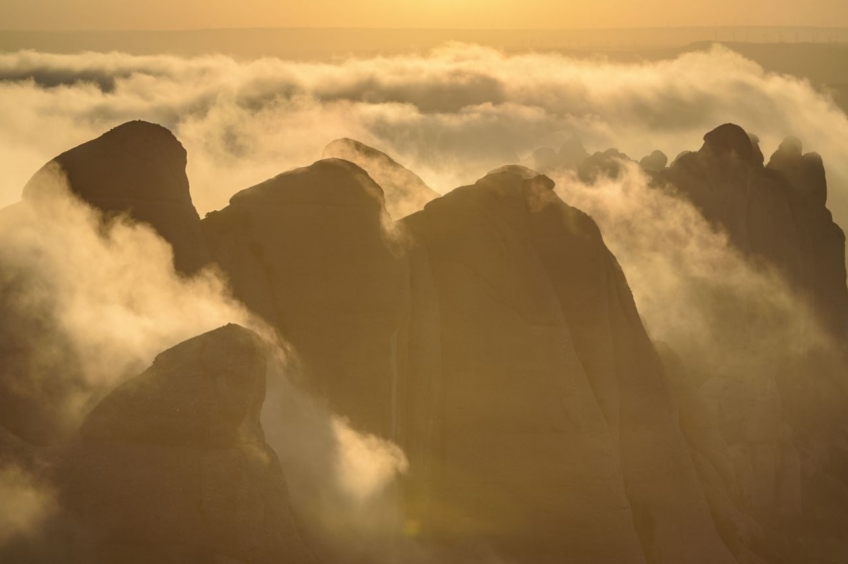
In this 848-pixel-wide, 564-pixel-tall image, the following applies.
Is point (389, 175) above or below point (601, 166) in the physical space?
below

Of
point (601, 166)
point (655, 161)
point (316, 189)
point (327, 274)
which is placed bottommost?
point (327, 274)

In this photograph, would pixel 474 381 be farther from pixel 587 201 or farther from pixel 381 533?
pixel 587 201

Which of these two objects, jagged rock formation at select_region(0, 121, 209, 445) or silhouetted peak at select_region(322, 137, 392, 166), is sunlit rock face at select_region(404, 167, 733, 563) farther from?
jagged rock formation at select_region(0, 121, 209, 445)

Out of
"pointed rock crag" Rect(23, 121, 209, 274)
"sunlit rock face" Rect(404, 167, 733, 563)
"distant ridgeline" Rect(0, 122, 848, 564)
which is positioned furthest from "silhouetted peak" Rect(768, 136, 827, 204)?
"pointed rock crag" Rect(23, 121, 209, 274)

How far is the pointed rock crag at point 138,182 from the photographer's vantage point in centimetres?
3016

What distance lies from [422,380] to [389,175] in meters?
8.45

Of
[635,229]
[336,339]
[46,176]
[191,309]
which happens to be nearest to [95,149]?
[46,176]

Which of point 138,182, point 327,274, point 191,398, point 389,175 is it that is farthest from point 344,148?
point 191,398

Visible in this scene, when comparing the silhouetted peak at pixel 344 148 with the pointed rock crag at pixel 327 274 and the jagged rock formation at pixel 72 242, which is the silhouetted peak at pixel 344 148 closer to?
the pointed rock crag at pixel 327 274

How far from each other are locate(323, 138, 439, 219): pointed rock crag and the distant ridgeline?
6 cm

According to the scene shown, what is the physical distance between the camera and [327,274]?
105 feet

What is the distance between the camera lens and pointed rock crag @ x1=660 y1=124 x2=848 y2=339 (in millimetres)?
55094

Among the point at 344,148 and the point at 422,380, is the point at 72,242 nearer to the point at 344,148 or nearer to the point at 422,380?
the point at 422,380

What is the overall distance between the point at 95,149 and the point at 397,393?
9112 millimetres
